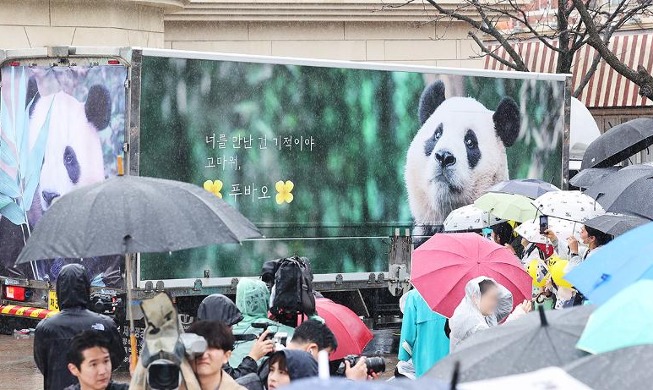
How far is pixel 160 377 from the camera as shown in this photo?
527cm

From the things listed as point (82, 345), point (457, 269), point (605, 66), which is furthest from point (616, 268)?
point (605, 66)

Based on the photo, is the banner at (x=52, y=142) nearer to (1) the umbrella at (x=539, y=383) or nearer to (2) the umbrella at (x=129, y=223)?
(2) the umbrella at (x=129, y=223)

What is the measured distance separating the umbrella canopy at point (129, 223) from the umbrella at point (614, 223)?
3.15 m

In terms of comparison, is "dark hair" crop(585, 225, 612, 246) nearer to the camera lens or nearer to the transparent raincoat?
the transparent raincoat

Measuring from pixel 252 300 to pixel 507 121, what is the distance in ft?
31.4

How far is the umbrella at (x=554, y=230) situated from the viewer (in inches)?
417

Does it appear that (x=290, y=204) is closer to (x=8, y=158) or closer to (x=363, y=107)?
(x=363, y=107)

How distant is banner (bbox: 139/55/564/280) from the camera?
13281 millimetres

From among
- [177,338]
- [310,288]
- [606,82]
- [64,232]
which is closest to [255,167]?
[310,288]

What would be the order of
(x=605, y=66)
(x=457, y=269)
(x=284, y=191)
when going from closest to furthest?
(x=457, y=269) < (x=284, y=191) < (x=605, y=66)

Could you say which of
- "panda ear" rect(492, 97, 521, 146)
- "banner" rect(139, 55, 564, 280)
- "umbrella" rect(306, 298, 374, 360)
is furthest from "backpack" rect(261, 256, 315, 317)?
"panda ear" rect(492, 97, 521, 146)

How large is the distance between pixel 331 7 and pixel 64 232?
1776 cm

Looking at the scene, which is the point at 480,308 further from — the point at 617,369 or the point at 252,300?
the point at 617,369

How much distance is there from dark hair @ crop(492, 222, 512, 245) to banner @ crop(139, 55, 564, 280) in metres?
2.16
